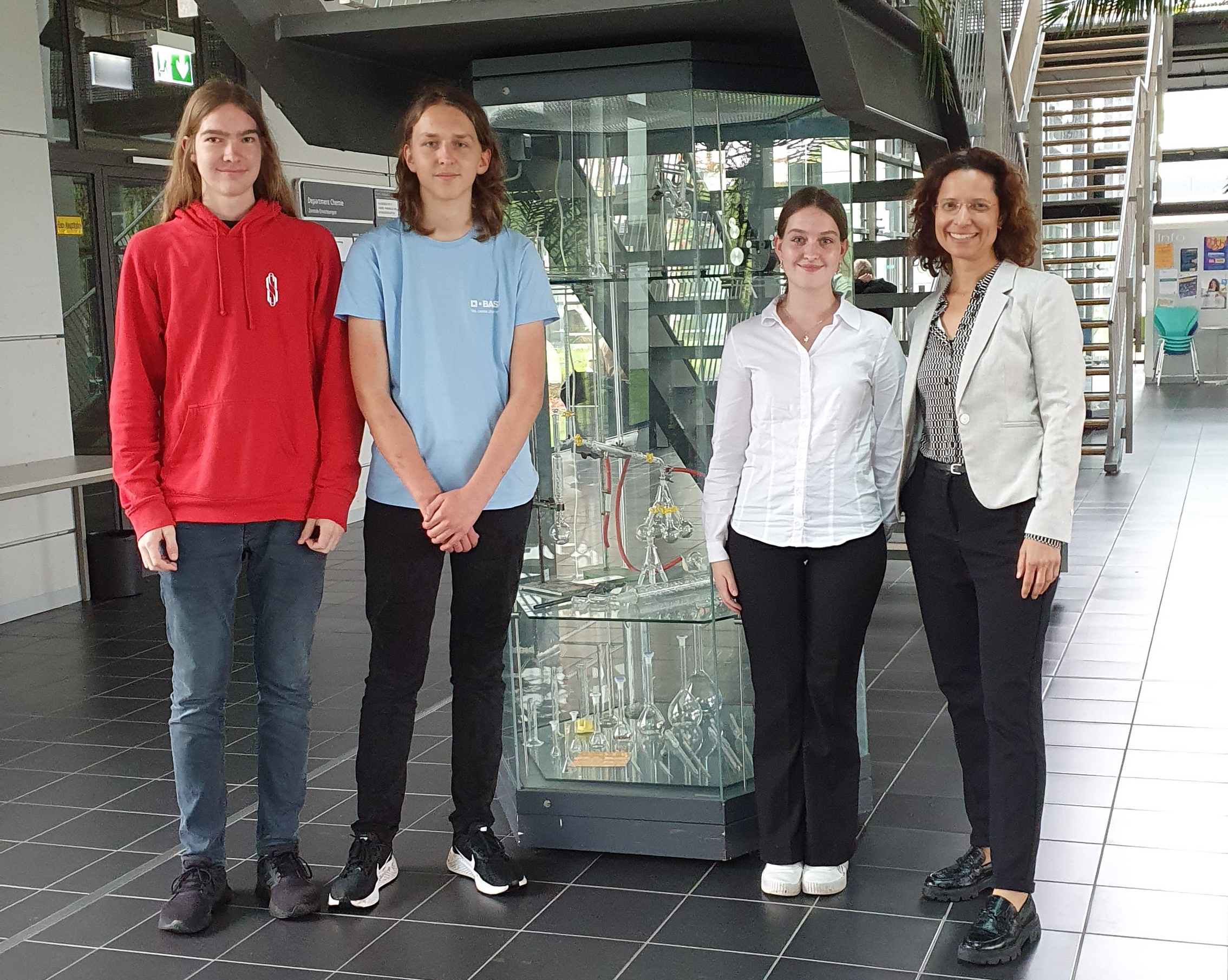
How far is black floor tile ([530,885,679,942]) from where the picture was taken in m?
3.09

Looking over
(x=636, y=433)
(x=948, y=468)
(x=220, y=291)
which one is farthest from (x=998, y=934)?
(x=220, y=291)

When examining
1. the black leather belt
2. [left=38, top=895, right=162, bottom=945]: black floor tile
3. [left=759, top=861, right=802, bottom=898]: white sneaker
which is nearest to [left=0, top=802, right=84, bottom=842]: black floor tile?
[left=38, top=895, right=162, bottom=945]: black floor tile

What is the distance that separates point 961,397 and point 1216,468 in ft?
31.0

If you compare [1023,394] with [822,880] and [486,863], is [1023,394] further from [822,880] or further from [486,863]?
[486,863]

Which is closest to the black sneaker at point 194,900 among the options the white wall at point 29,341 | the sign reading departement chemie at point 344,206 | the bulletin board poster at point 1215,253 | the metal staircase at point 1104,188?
the white wall at point 29,341

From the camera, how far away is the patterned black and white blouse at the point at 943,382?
2869 mm

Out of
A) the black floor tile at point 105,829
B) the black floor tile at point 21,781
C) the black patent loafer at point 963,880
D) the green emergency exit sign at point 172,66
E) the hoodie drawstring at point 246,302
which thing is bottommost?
the black floor tile at point 21,781

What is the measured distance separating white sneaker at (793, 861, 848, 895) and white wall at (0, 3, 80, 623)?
5.17m

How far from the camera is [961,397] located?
282cm

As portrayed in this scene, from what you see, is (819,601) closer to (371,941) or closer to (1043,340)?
(1043,340)

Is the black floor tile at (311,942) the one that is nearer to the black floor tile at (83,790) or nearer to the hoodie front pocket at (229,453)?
the hoodie front pocket at (229,453)

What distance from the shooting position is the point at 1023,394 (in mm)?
2809

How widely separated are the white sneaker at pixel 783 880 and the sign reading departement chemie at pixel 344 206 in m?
6.61

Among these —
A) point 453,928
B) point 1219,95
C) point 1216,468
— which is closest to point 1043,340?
point 453,928
